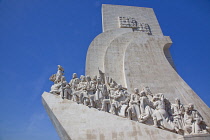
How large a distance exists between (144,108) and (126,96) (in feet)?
2.92

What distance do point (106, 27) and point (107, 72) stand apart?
401 centimetres

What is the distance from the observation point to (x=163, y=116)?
607 centimetres

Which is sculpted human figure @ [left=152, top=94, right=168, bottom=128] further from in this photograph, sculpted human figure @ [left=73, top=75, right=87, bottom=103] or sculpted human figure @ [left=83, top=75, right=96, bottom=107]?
sculpted human figure @ [left=73, top=75, right=87, bottom=103]

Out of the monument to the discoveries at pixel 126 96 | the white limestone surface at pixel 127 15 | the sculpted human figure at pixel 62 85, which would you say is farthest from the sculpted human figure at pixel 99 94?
the white limestone surface at pixel 127 15

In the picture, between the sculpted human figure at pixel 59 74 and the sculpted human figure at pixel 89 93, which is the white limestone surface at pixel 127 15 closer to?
the sculpted human figure at pixel 59 74

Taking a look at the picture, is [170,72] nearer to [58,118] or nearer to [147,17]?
[147,17]

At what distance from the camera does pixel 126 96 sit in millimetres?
6820

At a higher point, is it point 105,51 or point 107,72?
point 105,51

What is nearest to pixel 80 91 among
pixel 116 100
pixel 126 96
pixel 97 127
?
pixel 116 100

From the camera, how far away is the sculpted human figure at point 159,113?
19.3 ft

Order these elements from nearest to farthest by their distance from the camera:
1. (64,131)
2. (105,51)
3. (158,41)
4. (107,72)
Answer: (64,131) → (107,72) → (105,51) → (158,41)

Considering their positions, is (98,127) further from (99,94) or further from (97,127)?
(99,94)

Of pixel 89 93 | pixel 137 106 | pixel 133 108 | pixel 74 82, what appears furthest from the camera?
pixel 74 82

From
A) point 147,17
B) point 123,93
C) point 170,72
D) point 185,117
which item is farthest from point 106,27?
point 185,117
